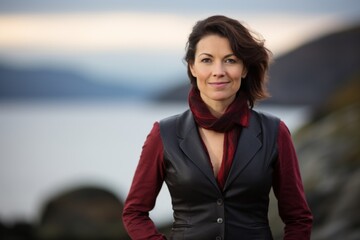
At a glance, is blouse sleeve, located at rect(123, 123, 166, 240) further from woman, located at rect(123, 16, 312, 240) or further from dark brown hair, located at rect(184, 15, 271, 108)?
dark brown hair, located at rect(184, 15, 271, 108)

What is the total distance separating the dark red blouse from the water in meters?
3.43

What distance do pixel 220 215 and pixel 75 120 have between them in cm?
378

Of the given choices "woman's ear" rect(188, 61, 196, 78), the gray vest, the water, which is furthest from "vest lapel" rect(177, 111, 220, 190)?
the water

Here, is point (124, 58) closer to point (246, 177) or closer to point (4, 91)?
point (4, 91)

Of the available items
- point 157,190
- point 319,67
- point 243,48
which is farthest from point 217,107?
point 319,67

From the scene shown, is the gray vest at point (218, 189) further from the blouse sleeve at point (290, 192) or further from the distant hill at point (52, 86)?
the distant hill at point (52, 86)

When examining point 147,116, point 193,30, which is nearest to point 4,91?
point 147,116

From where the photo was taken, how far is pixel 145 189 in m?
2.25

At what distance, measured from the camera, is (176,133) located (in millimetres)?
2262

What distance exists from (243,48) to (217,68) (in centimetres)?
9

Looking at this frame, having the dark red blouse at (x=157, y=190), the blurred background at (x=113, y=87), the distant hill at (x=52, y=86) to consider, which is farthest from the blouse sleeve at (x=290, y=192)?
the distant hill at (x=52, y=86)

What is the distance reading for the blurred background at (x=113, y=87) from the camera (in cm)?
576

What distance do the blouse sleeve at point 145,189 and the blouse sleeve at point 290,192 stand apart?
328 mm

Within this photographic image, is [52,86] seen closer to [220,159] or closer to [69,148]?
[69,148]
